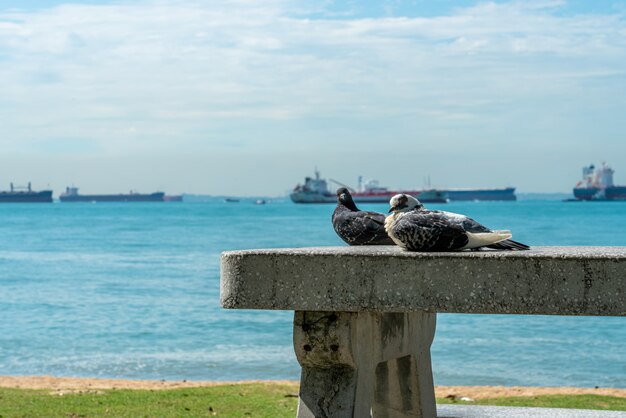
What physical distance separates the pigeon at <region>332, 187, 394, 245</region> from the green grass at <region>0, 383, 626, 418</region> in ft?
13.4

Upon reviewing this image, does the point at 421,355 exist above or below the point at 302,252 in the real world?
below

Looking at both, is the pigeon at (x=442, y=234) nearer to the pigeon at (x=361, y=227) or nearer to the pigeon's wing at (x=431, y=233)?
the pigeon's wing at (x=431, y=233)

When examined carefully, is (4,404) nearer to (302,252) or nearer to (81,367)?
(302,252)

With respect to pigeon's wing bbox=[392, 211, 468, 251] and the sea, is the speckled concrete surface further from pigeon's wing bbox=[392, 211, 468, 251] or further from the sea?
the sea

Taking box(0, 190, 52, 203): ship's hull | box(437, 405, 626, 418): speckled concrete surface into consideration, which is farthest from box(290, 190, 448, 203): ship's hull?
box(437, 405, 626, 418): speckled concrete surface

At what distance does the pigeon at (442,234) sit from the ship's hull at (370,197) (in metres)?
122

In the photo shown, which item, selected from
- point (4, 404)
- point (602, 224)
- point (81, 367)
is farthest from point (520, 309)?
point (602, 224)

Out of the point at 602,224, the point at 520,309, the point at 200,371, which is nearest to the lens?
the point at 520,309

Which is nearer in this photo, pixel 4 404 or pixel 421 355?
pixel 421 355

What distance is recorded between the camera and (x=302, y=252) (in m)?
5.47

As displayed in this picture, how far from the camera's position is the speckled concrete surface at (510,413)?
709 centimetres

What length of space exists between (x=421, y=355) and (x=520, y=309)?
1799 mm

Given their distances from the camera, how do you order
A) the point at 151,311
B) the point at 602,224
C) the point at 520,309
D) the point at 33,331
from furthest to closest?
1. the point at 602,224
2. the point at 151,311
3. the point at 33,331
4. the point at 520,309

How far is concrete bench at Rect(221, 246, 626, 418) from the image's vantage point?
16.7ft
